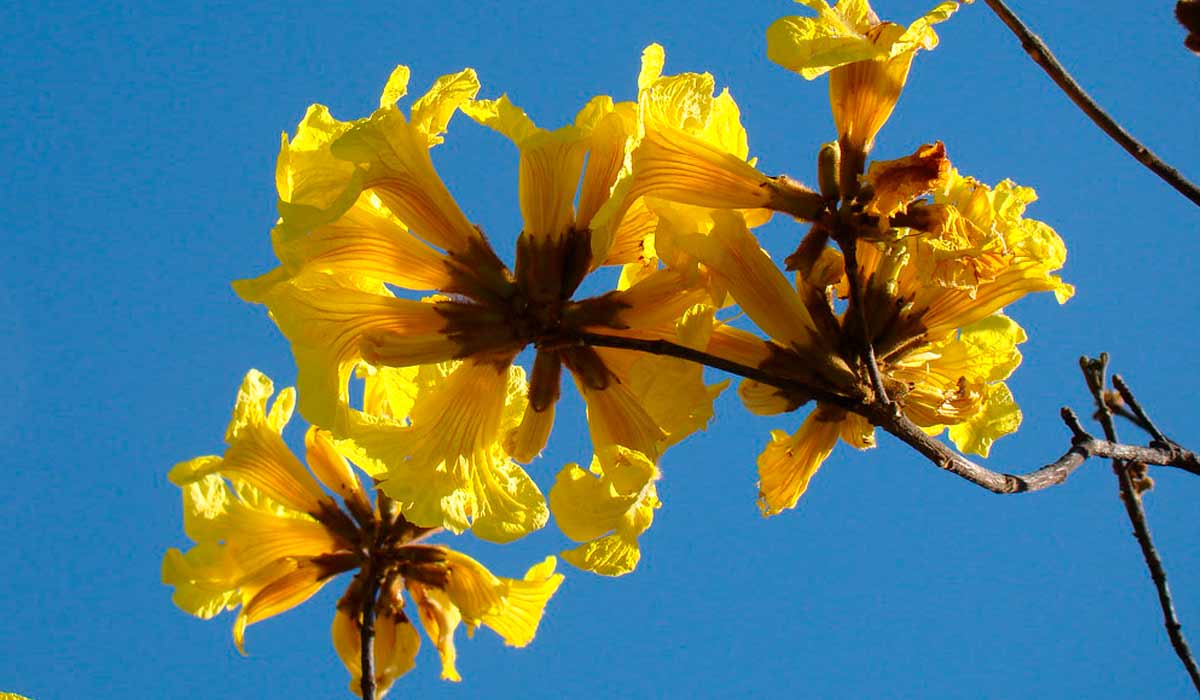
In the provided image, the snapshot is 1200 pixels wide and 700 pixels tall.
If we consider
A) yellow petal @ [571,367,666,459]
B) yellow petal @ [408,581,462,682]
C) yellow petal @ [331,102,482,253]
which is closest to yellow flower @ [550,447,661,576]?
yellow petal @ [571,367,666,459]

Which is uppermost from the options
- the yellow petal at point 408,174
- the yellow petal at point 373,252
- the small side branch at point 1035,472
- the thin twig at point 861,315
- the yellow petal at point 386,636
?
the yellow petal at point 408,174

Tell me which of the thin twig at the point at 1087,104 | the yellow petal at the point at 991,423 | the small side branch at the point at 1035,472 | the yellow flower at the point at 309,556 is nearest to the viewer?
the small side branch at the point at 1035,472

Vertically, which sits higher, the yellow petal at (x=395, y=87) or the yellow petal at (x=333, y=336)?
the yellow petal at (x=395, y=87)

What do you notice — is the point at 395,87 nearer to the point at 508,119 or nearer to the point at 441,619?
the point at 508,119

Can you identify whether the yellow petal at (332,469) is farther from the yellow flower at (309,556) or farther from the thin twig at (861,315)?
the thin twig at (861,315)

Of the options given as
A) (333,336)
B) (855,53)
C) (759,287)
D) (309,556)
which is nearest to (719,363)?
(759,287)

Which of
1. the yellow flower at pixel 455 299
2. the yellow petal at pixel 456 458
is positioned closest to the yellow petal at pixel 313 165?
the yellow flower at pixel 455 299

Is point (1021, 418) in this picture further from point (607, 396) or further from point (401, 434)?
point (401, 434)

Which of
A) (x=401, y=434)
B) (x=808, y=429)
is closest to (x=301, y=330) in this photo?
(x=401, y=434)
